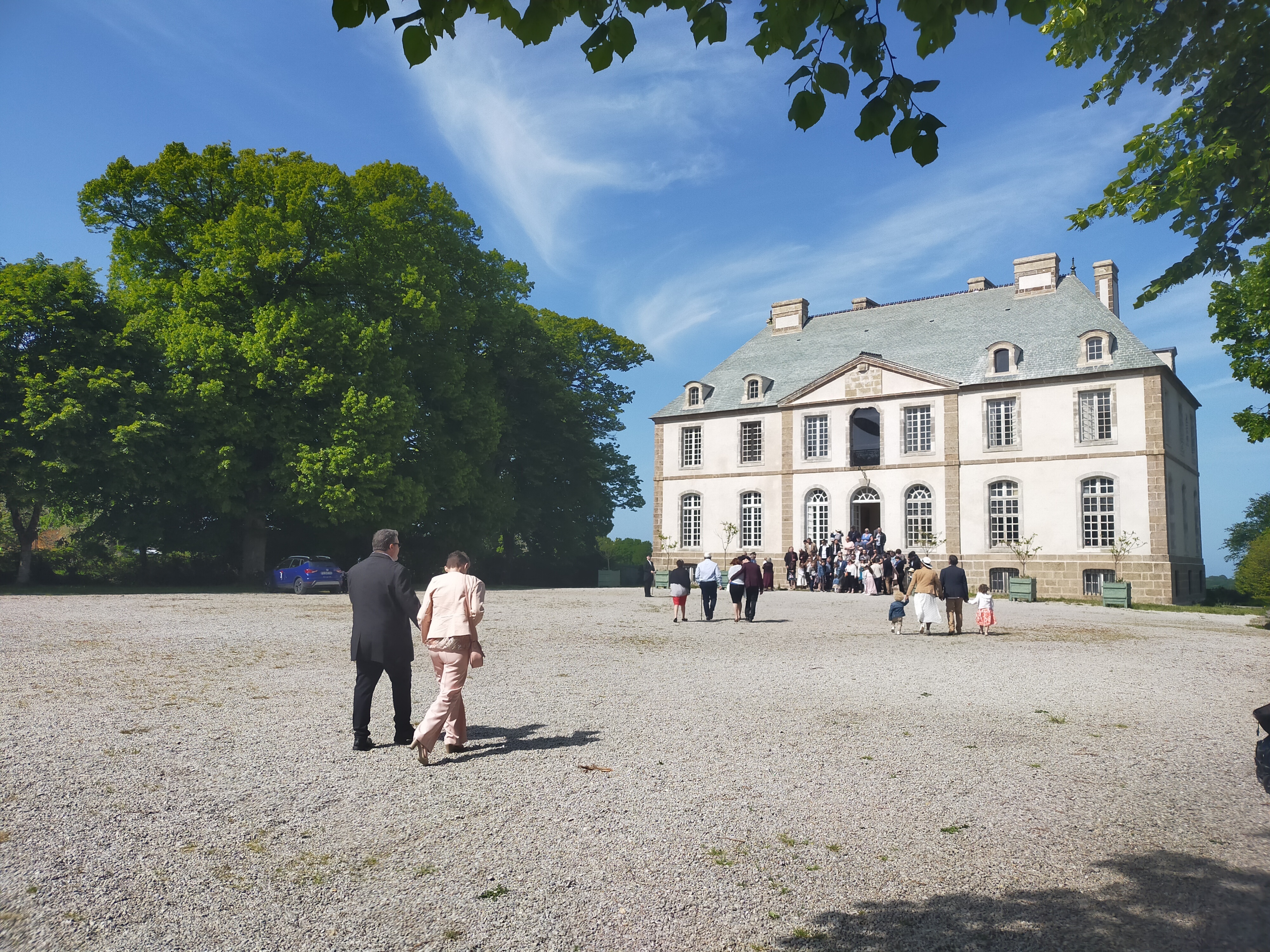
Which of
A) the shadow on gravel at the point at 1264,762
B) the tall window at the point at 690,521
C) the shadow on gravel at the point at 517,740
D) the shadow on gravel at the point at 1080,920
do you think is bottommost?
the shadow on gravel at the point at 1080,920

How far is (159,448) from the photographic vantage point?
1094 inches

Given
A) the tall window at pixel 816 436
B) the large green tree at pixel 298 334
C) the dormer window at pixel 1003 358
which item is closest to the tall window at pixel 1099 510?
the dormer window at pixel 1003 358

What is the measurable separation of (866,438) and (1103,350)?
10.7 meters

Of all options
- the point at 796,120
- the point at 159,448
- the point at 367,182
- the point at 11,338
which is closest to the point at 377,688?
the point at 796,120

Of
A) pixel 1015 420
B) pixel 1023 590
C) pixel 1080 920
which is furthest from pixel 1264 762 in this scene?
pixel 1015 420

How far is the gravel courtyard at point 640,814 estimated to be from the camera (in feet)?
13.0

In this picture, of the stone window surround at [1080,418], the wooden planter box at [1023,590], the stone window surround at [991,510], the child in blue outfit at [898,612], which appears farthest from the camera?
the stone window surround at [991,510]

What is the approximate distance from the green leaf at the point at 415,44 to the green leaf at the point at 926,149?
2229mm

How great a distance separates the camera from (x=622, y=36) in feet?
13.2

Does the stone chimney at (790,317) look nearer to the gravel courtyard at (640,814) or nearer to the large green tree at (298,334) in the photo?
the large green tree at (298,334)

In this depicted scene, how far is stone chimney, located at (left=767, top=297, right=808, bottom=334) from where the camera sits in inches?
1925

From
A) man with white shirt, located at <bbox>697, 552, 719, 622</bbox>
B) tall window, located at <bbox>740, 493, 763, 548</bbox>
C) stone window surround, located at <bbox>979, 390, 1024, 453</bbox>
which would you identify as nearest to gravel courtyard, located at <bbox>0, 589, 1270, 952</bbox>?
man with white shirt, located at <bbox>697, 552, 719, 622</bbox>

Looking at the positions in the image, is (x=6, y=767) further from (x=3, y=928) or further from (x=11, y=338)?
(x=11, y=338)

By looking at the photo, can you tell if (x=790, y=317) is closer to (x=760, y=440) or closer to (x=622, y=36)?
(x=760, y=440)
